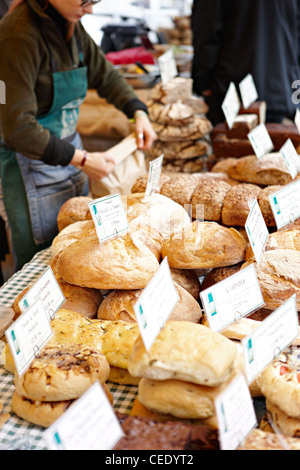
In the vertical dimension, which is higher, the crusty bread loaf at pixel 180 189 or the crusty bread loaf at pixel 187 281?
the crusty bread loaf at pixel 180 189

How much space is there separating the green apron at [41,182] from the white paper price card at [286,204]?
1.37 meters

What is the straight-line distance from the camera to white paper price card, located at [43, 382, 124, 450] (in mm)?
1002

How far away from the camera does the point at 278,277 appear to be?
1.66 metres

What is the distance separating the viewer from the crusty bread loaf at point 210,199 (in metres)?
2.16

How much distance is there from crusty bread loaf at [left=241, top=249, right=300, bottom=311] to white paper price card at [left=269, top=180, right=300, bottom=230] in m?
0.26

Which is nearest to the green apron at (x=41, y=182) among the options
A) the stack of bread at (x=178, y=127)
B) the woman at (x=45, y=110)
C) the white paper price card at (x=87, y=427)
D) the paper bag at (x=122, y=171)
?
the woman at (x=45, y=110)

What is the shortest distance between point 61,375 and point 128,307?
17.4 inches

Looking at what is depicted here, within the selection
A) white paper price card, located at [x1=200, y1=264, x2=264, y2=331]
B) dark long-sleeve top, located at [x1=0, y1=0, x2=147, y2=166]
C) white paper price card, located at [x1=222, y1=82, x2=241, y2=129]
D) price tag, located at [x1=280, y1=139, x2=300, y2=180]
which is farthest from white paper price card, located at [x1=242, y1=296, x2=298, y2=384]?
white paper price card, located at [x1=222, y1=82, x2=241, y2=129]

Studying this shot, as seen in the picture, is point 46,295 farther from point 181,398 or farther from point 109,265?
point 181,398

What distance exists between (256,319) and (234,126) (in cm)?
175

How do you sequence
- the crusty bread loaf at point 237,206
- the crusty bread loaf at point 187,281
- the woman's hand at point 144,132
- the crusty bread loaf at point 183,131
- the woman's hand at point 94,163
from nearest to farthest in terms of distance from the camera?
the crusty bread loaf at point 187,281
the crusty bread loaf at point 237,206
the woman's hand at point 94,163
the woman's hand at point 144,132
the crusty bread loaf at point 183,131

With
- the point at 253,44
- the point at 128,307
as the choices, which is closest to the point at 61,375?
the point at 128,307

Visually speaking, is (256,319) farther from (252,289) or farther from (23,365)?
(23,365)

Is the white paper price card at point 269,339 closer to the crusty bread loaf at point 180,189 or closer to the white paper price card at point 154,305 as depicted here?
the white paper price card at point 154,305
